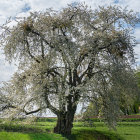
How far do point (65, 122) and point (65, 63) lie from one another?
3556 millimetres

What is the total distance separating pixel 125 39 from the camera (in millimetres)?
13969

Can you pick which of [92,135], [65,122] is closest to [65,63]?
[65,122]

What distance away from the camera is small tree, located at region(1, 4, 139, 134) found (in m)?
12.5

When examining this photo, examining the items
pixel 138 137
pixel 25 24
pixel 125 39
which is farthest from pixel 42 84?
pixel 138 137

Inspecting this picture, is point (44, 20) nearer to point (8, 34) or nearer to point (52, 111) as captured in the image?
point (8, 34)

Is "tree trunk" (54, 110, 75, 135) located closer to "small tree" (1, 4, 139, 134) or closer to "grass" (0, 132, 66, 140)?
"small tree" (1, 4, 139, 134)

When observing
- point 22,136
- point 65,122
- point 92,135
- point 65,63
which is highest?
point 65,63

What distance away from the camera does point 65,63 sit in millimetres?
12969

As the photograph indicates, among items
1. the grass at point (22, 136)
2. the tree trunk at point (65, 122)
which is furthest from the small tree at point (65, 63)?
the grass at point (22, 136)

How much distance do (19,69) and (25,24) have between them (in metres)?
3.02

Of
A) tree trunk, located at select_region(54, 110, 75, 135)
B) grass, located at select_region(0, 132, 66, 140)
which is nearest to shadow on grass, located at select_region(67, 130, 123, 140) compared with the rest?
tree trunk, located at select_region(54, 110, 75, 135)

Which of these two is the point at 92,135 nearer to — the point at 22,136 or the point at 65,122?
the point at 65,122

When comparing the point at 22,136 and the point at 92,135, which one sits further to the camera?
the point at 92,135

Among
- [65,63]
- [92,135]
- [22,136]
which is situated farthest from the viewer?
[92,135]
